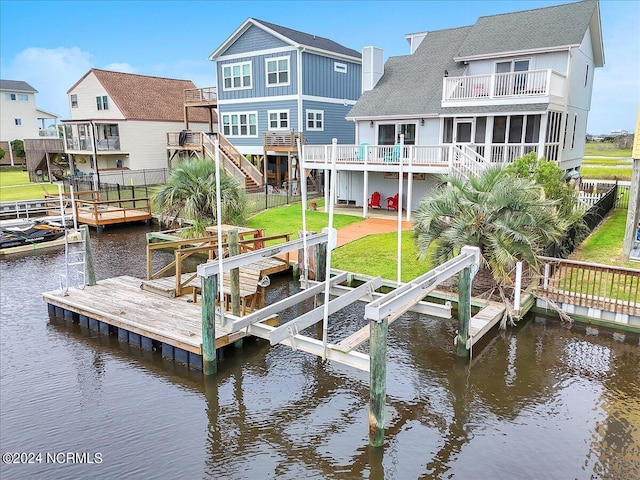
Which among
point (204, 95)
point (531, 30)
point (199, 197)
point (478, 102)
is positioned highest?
point (531, 30)

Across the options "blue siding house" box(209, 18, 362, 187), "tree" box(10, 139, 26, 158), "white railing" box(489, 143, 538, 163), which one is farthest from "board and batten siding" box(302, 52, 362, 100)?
"tree" box(10, 139, 26, 158)

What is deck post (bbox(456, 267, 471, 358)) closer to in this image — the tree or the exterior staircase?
the exterior staircase

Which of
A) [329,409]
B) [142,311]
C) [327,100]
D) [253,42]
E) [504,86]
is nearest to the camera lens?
[329,409]

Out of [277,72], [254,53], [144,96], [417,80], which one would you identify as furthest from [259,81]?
[144,96]

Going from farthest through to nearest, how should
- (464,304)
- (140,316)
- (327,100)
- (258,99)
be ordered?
(327,100), (258,99), (140,316), (464,304)

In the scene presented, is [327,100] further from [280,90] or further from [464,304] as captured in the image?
[464,304]

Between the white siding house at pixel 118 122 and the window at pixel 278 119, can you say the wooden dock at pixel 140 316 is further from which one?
the white siding house at pixel 118 122
